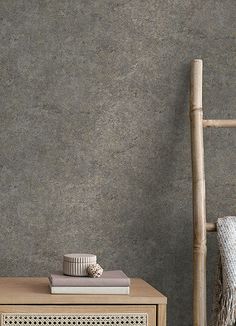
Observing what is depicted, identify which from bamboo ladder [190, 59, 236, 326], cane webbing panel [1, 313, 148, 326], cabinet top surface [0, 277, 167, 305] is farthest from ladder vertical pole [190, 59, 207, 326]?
cane webbing panel [1, 313, 148, 326]

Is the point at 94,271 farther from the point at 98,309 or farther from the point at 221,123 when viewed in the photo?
the point at 221,123

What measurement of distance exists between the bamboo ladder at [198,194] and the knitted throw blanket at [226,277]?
60 millimetres

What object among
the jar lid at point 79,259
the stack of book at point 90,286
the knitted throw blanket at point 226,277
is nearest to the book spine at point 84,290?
the stack of book at point 90,286

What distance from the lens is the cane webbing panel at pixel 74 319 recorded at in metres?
2.08

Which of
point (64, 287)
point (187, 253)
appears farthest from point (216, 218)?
point (64, 287)

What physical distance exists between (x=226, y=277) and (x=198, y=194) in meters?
0.34

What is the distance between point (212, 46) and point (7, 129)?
84cm

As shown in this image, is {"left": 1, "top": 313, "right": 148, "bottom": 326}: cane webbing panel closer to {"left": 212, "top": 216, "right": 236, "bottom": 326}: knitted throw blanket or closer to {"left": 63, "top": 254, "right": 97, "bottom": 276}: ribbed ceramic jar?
{"left": 63, "top": 254, "right": 97, "bottom": 276}: ribbed ceramic jar

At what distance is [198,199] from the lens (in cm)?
246

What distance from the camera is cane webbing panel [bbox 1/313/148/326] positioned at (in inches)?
82.0

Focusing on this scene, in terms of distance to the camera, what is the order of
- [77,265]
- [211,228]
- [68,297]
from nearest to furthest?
[68,297] → [77,265] → [211,228]

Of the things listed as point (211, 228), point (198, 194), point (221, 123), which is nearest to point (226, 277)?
point (211, 228)

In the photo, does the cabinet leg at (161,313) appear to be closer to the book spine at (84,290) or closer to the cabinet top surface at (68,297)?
the cabinet top surface at (68,297)

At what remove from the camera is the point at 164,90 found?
2602mm
